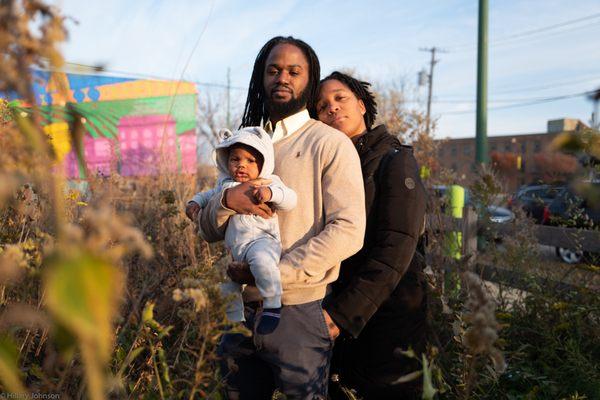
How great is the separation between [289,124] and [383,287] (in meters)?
0.78

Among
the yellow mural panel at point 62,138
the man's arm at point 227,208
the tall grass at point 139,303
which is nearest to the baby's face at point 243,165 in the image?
the man's arm at point 227,208

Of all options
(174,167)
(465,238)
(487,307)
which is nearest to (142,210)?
(174,167)

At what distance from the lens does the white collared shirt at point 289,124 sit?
2318 mm

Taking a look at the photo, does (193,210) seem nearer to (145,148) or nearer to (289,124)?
(289,124)

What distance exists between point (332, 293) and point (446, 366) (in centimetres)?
125

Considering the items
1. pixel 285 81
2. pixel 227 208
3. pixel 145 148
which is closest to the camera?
pixel 227 208

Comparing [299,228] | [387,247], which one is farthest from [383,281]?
[299,228]

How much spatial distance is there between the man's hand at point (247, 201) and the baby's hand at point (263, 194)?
4cm

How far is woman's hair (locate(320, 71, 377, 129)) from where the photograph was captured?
2.67m

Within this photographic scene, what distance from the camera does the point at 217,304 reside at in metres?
1.30

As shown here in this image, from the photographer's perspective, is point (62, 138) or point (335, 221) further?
point (335, 221)

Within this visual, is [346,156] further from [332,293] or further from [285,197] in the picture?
[332,293]

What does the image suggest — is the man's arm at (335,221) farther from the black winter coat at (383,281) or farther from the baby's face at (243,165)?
the baby's face at (243,165)

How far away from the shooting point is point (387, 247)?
216 cm
